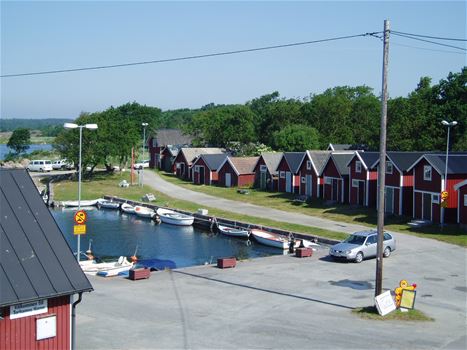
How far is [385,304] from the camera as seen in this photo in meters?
23.4

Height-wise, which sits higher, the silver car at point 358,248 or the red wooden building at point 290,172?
the red wooden building at point 290,172

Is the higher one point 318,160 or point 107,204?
point 318,160

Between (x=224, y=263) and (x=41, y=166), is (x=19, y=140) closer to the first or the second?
(x=41, y=166)

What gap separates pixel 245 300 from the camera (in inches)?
1017

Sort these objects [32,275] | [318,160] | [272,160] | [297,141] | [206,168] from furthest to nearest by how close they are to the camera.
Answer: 1. [297,141]
2. [206,168]
3. [272,160]
4. [318,160]
5. [32,275]

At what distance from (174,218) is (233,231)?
348 inches

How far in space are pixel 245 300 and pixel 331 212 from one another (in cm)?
3041

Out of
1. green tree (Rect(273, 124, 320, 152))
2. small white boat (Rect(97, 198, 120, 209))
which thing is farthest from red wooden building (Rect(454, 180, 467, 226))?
green tree (Rect(273, 124, 320, 152))

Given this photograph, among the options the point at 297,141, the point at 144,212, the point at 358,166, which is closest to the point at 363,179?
the point at 358,166

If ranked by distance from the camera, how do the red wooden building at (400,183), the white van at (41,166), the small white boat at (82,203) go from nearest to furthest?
the red wooden building at (400,183), the small white boat at (82,203), the white van at (41,166)

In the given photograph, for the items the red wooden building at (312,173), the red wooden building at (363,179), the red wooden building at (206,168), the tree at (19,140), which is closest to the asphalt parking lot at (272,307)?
the red wooden building at (363,179)

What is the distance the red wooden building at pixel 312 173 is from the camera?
62.8m

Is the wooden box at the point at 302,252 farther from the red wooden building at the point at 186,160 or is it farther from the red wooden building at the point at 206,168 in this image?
the red wooden building at the point at 186,160

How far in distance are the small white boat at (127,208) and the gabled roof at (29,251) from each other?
156 feet
